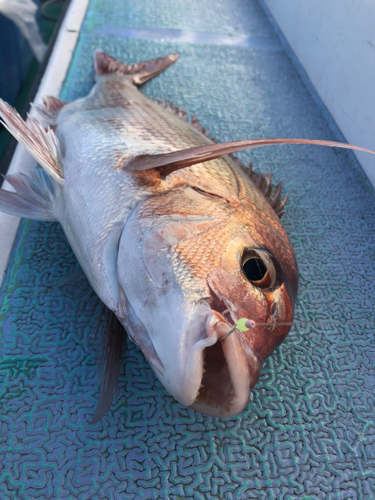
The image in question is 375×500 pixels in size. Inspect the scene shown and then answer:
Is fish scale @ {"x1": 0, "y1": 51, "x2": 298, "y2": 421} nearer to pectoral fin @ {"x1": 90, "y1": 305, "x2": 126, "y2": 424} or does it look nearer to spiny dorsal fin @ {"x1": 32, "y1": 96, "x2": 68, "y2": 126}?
pectoral fin @ {"x1": 90, "y1": 305, "x2": 126, "y2": 424}

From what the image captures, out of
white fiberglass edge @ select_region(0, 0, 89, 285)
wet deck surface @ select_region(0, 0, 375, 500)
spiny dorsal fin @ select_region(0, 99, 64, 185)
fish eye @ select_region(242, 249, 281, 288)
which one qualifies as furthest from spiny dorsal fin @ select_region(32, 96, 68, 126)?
fish eye @ select_region(242, 249, 281, 288)

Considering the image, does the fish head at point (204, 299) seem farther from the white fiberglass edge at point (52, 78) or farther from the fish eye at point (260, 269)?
the white fiberglass edge at point (52, 78)

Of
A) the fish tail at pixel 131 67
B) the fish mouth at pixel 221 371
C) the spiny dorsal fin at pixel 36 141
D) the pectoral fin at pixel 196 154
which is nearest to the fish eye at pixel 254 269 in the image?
the fish mouth at pixel 221 371

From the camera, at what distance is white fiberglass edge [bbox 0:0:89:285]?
1374 millimetres

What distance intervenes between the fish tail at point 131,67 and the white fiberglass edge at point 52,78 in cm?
26

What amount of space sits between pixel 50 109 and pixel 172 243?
3.97ft

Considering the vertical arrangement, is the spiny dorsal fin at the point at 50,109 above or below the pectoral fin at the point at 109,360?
above

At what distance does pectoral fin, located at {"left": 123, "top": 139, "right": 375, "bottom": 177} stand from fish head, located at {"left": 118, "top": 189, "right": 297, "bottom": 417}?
4.2 inches

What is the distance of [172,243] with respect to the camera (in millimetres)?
878

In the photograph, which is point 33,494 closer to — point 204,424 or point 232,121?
point 204,424

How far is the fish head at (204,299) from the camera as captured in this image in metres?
0.73

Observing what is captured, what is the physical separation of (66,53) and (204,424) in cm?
218

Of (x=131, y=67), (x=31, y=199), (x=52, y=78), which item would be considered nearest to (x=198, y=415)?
(x=31, y=199)

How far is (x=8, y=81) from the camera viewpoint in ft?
9.11
